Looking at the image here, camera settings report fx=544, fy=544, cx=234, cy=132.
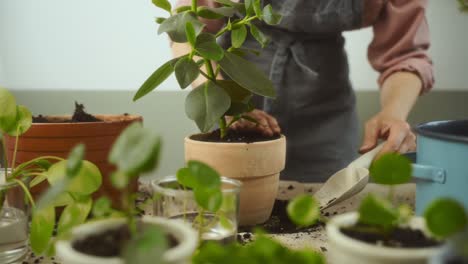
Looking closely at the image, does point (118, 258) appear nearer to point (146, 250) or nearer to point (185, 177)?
point (146, 250)

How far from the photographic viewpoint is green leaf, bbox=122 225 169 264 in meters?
0.27

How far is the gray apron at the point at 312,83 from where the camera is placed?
1127mm

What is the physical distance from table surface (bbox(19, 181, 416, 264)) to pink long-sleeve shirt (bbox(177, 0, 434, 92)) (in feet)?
1.04

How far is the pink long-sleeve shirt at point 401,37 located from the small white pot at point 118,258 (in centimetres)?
85

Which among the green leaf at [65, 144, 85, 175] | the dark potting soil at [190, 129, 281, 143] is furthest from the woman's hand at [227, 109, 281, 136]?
the green leaf at [65, 144, 85, 175]

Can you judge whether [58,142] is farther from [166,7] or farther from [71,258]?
[71,258]

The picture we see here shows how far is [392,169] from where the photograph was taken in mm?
342

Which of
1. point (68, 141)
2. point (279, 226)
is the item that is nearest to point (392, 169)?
point (279, 226)

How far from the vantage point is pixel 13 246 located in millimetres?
546

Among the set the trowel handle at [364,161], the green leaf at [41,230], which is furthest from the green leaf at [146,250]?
the trowel handle at [364,161]

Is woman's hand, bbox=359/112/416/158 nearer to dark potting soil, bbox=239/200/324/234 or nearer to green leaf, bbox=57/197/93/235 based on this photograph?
dark potting soil, bbox=239/200/324/234

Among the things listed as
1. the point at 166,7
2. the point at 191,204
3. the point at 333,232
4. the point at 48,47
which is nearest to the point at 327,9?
the point at 166,7

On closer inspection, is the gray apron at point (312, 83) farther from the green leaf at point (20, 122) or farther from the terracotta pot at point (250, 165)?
the green leaf at point (20, 122)

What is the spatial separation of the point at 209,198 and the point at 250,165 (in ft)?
0.85
